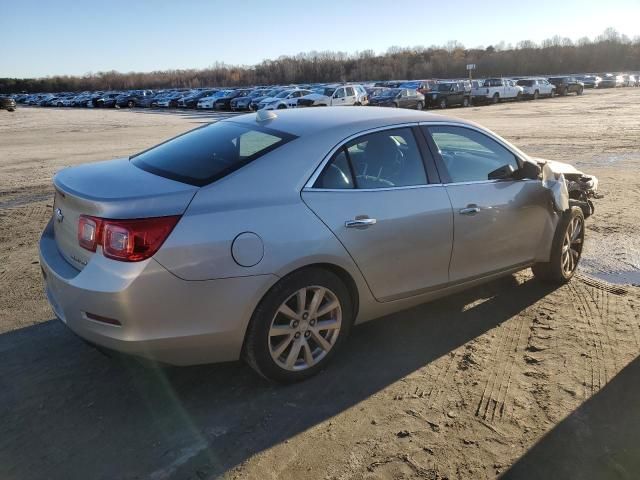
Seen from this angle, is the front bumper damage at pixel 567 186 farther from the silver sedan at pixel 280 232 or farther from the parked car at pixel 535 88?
the parked car at pixel 535 88

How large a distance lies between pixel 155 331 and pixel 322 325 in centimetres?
106

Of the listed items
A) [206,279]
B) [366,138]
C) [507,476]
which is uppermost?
[366,138]

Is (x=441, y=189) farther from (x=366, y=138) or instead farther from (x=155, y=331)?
(x=155, y=331)

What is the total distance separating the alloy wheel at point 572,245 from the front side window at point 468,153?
0.95 m

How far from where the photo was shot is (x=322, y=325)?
3555 millimetres

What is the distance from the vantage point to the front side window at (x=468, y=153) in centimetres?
422

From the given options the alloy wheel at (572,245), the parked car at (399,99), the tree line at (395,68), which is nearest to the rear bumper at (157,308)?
the alloy wheel at (572,245)

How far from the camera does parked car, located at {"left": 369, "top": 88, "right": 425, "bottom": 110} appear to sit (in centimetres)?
3656

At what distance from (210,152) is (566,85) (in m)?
58.0

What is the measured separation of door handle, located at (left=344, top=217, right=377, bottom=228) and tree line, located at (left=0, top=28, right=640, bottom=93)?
352 ft

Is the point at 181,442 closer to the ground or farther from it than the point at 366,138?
closer to the ground

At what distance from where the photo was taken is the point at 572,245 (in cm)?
529

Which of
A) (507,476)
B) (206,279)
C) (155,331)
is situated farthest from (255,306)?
(507,476)

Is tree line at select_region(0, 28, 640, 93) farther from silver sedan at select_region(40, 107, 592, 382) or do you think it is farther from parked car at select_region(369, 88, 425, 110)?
silver sedan at select_region(40, 107, 592, 382)
